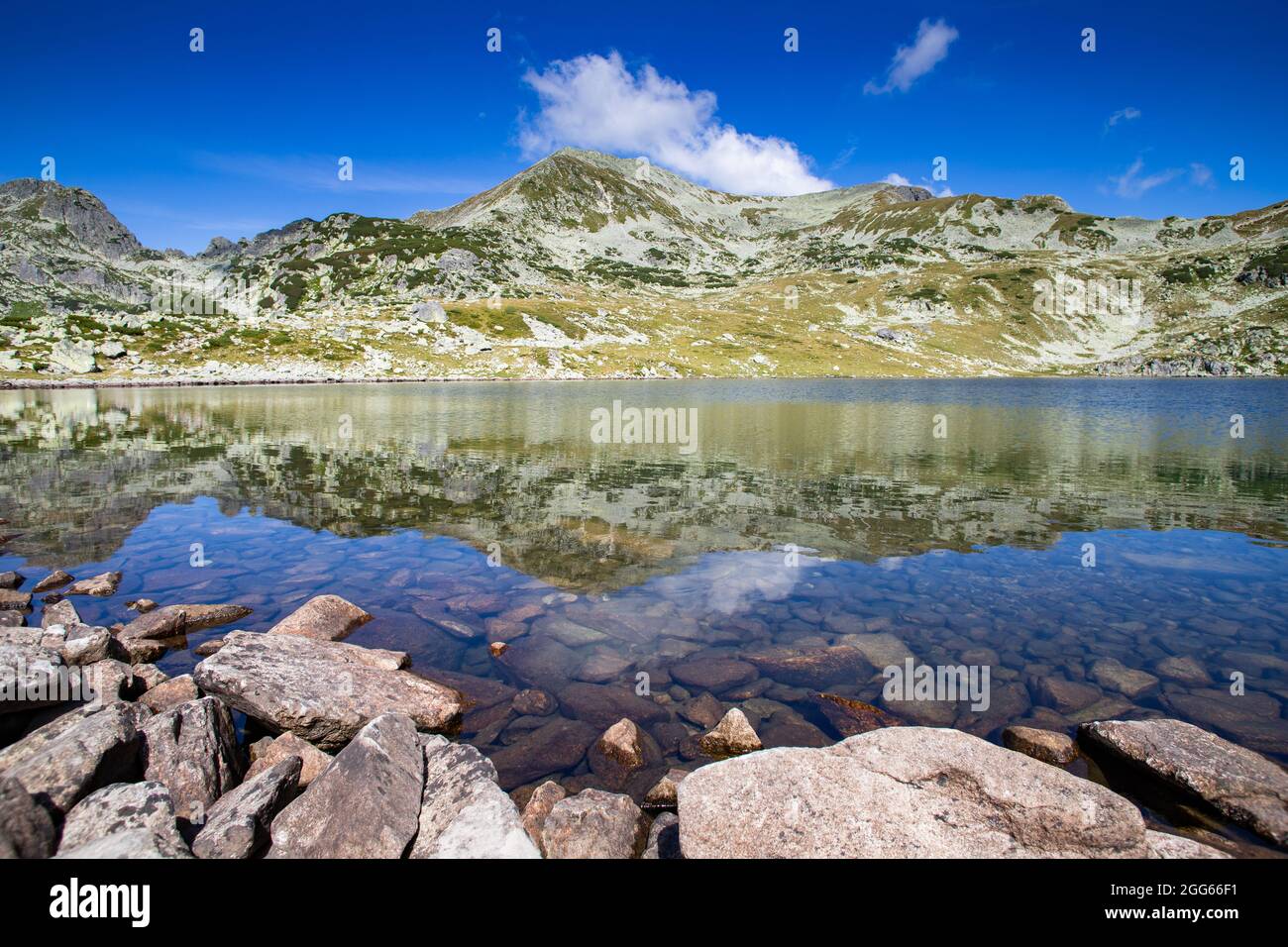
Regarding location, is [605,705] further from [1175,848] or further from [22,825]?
[1175,848]

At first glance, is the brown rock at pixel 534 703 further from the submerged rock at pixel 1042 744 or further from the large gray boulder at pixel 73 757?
the submerged rock at pixel 1042 744

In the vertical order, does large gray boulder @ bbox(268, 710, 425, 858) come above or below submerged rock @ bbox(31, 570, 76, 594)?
below

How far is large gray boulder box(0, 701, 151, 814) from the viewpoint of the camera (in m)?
7.54

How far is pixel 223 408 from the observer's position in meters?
83.1

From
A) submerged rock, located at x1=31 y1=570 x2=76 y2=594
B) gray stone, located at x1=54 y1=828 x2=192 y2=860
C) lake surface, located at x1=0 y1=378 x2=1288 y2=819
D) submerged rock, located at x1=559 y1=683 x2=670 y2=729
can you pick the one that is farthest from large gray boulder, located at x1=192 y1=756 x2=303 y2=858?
submerged rock, located at x1=31 y1=570 x2=76 y2=594

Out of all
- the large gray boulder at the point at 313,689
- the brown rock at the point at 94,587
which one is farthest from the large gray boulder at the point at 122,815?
the brown rock at the point at 94,587

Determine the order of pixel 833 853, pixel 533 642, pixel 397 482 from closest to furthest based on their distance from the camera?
1. pixel 833 853
2. pixel 533 642
3. pixel 397 482

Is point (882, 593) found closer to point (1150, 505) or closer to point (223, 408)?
point (1150, 505)

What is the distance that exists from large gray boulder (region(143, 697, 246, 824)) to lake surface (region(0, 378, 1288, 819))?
3855 mm

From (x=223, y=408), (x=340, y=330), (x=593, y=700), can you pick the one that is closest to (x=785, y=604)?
(x=593, y=700)

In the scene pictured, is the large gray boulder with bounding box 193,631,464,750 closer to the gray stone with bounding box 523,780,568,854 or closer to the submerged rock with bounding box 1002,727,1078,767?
the gray stone with bounding box 523,780,568,854

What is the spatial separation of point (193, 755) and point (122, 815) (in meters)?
1.78

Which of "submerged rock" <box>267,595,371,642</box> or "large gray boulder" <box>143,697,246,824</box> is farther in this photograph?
"submerged rock" <box>267,595,371,642</box>
